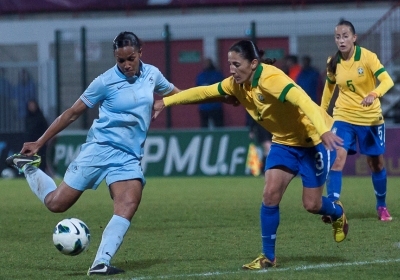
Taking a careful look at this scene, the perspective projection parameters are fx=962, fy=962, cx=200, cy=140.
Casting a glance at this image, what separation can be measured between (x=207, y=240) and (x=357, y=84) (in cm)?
270

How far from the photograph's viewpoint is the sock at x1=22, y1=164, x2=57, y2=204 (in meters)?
8.04

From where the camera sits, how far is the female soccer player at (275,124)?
7.27 m

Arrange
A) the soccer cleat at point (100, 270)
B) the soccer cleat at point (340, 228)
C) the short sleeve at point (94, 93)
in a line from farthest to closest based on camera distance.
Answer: the soccer cleat at point (340, 228)
the short sleeve at point (94, 93)
the soccer cleat at point (100, 270)

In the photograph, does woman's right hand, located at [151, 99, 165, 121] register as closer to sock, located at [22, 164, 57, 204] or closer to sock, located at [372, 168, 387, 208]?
sock, located at [22, 164, 57, 204]

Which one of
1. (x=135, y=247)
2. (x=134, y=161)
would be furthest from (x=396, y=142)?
(x=134, y=161)

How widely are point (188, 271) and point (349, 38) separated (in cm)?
405

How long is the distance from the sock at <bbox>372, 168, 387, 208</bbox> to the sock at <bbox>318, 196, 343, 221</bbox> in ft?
8.67

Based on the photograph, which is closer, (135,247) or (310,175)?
(310,175)

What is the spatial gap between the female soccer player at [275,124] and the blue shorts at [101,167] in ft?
1.54

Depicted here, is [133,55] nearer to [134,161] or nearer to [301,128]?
[134,161]

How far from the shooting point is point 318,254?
8.21m

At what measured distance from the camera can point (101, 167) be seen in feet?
25.1

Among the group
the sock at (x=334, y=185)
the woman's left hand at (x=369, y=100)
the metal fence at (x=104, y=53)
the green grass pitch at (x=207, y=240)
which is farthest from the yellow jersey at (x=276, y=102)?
the metal fence at (x=104, y=53)

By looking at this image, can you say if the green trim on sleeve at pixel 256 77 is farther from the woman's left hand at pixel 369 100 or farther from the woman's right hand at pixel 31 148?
the woman's left hand at pixel 369 100
